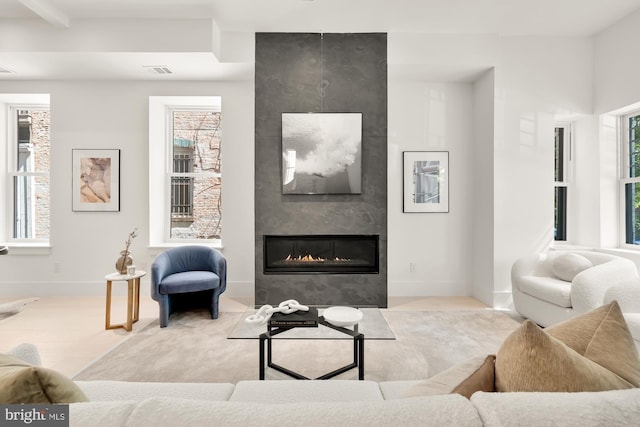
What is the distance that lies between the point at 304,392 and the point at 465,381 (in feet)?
1.89

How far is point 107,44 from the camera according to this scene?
359 centimetres

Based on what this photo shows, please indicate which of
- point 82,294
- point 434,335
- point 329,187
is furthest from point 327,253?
point 82,294

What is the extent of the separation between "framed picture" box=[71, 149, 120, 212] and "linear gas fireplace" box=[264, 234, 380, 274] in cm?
221

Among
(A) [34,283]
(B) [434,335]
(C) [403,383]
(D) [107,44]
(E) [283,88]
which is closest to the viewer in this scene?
(C) [403,383]

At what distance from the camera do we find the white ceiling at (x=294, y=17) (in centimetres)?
335

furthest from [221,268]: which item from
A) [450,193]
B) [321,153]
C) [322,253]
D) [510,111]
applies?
[510,111]

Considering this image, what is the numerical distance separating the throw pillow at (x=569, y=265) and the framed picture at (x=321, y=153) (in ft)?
6.79

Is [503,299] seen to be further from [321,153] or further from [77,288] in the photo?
[77,288]

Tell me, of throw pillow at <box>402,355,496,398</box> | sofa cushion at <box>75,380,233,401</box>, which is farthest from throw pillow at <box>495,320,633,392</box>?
sofa cushion at <box>75,380,233,401</box>

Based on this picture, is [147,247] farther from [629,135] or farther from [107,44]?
[629,135]

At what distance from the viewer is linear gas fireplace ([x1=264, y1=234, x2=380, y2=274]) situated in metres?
3.96

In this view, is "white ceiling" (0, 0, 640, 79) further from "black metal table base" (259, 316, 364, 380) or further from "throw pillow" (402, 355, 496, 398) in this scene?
"throw pillow" (402, 355, 496, 398)

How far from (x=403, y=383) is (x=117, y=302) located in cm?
390

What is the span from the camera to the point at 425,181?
4422 mm
